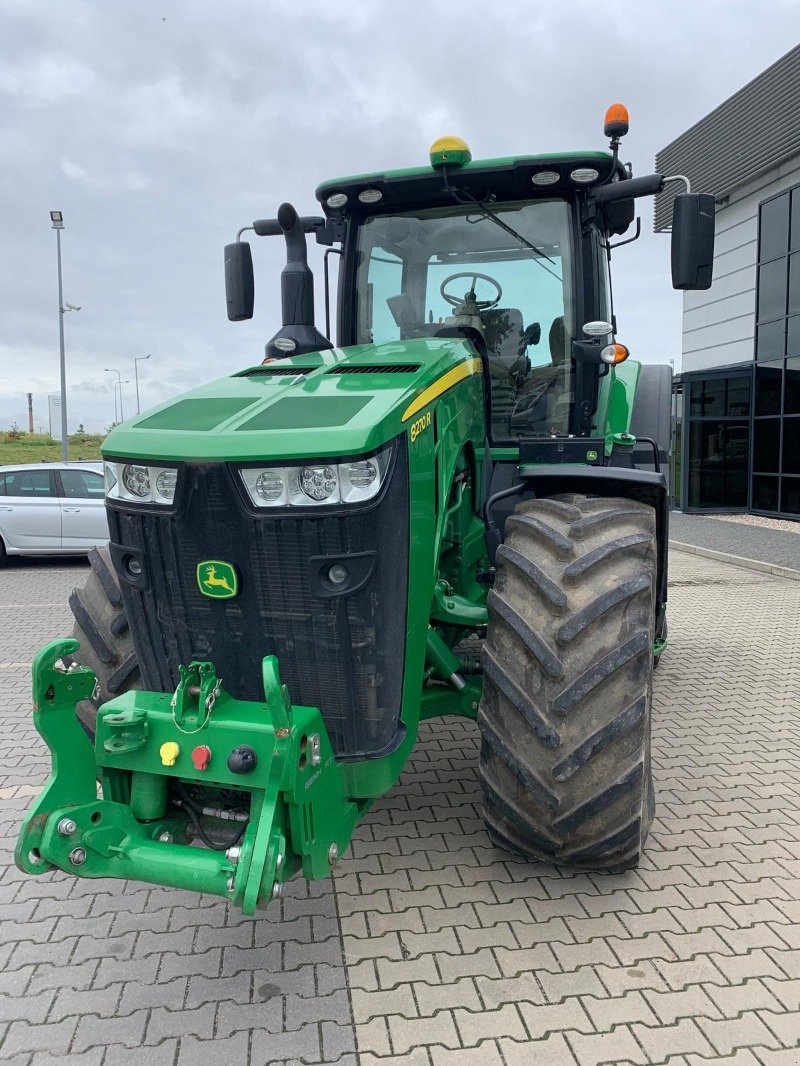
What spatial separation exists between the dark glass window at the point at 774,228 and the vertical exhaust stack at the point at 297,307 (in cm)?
1502

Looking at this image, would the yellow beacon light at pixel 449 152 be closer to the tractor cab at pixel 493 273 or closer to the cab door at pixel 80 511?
the tractor cab at pixel 493 273

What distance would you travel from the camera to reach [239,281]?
4293 mm

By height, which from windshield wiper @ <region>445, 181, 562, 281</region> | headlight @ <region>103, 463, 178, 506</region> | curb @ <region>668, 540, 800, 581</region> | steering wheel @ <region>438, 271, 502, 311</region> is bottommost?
curb @ <region>668, 540, 800, 581</region>

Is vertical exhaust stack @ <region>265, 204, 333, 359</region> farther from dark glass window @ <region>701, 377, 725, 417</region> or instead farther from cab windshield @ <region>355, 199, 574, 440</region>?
dark glass window @ <region>701, 377, 725, 417</region>

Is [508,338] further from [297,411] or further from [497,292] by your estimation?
[297,411]

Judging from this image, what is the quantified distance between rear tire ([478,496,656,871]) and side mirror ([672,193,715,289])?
1.48m

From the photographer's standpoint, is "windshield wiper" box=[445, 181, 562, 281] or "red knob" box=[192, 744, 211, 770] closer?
"red knob" box=[192, 744, 211, 770]

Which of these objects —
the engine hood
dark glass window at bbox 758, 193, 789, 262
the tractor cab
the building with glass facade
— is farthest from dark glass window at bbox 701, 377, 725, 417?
the engine hood

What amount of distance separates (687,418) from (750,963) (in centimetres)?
1760

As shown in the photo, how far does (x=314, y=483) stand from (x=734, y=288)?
709 inches

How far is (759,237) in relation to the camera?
17.1m

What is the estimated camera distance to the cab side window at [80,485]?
464 inches

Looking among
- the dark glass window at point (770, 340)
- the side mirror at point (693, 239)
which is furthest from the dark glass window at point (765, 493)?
the side mirror at point (693, 239)

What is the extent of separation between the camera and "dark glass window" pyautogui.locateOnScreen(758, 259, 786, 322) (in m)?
16.4
